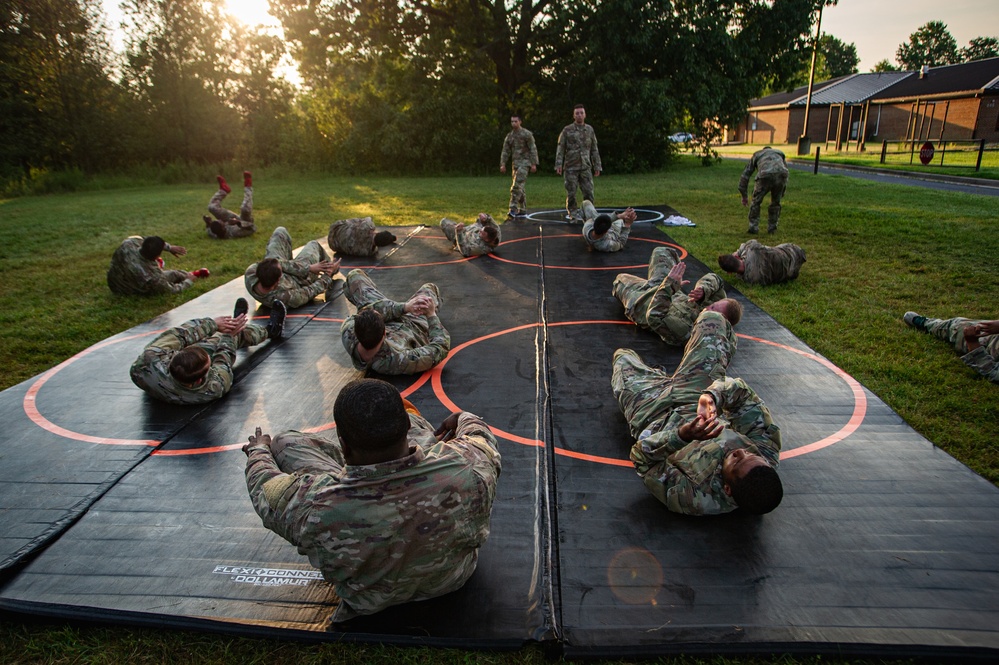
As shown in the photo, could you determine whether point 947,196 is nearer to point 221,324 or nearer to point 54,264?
point 221,324

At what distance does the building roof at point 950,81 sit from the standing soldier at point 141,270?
37.6m

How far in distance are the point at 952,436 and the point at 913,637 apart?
2.22m

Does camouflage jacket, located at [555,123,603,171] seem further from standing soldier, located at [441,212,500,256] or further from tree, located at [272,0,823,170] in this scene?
tree, located at [272,0,823,170]

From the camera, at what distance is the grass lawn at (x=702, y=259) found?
2.70 m

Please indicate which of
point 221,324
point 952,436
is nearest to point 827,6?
point 952,436

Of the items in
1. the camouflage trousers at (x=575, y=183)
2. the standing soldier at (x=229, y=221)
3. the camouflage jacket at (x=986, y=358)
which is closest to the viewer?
the camouflage jacket at (x=986, y=358)

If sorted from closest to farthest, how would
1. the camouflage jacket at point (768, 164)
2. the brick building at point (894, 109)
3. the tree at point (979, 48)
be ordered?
the camouflage jacket at point (768, 164) < the brick building at point (894, 109) < the tree at point (979, 48)

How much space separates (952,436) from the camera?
405 cm

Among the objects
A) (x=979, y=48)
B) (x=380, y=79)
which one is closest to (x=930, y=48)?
(x=979, y=48)

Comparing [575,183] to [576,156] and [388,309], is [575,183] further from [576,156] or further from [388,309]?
[388,309]

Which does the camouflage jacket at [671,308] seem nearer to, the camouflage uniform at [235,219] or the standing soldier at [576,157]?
the standing soldier at [576,157]

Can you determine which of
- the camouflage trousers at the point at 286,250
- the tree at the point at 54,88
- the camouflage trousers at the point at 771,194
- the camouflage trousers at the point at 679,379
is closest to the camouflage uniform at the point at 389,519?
the camouflage trousers at the point at 679,379

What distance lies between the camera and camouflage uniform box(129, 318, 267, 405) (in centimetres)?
470

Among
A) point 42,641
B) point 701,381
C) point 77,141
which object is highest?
point 77,141
